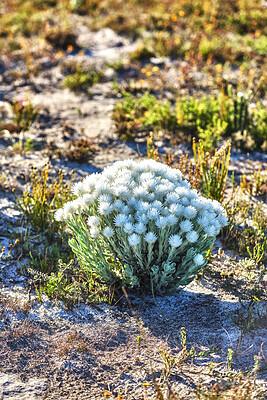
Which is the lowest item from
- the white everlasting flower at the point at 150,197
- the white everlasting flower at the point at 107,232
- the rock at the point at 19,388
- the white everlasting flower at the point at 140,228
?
the rock at the point at 19,388

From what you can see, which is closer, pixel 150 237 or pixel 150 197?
pixel 150 237

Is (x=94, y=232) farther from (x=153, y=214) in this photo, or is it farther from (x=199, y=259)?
(x=199, y=259)

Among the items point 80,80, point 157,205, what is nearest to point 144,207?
point 157,205

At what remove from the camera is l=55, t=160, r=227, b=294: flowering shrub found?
300cm

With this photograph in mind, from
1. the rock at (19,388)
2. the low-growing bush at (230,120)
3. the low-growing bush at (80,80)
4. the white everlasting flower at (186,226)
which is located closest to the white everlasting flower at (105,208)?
the white everlasting flower at (186,226)

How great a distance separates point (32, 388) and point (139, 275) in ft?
3.78

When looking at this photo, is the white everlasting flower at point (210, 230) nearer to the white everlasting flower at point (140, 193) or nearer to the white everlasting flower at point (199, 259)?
the white everlasting flower at point (199, 259)

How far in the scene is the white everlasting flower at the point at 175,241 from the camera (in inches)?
116

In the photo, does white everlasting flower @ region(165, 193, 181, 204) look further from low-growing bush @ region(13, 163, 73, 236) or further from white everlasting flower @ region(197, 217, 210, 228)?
low-growing bush @ region(13, 163, 73, 236)

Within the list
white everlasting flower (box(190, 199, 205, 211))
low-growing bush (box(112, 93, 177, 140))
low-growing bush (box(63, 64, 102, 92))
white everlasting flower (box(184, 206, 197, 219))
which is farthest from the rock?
low-growing bush (box(63, 64, 102, 92))

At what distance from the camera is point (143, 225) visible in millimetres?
2961

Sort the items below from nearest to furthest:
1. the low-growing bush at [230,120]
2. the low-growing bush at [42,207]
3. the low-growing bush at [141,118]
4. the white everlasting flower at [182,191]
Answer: the white everlasting flower at [182,191]
the low-growing bush at [42,207]
the low-growing bush at [230,120]
the low-growing bush at [141,118]

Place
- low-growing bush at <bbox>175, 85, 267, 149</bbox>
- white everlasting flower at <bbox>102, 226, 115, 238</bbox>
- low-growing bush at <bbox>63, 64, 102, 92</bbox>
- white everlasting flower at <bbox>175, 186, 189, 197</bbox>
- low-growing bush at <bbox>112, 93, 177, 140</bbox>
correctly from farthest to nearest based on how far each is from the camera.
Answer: low-growing bush at <bbox>63, 64, 102, 92</bbox>
low-growing bush at <bbox>112, 93, 177, 140</bbox>
low-growing bush at <bbox>175, 85, 267, 149</bbox>
white everlasting flower at <bbox>175, 186, 189, 197</bbox>
white everlasting flower at <bbox>102, 226, 115, 238</bbox>

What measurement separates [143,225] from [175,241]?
257 millimetres
